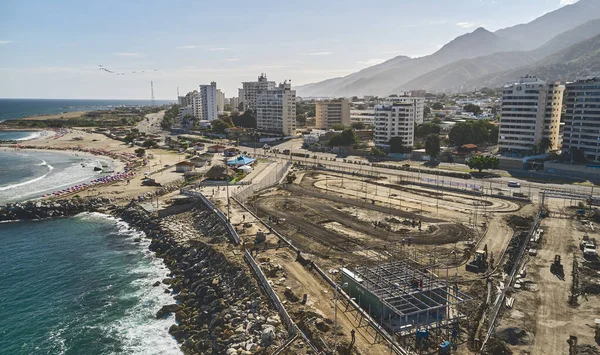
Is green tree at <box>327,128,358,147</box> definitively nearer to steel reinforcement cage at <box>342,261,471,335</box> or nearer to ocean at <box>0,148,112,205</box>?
ocean at <box>0,148,112,205</box>

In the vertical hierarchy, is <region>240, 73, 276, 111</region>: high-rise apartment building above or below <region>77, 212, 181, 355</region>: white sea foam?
above

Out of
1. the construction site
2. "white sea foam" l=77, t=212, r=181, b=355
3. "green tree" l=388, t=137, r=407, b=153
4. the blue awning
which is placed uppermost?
"green tree" l=388, t=137, r=407, b=153

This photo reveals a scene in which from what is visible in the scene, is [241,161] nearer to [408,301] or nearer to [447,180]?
[447,180]

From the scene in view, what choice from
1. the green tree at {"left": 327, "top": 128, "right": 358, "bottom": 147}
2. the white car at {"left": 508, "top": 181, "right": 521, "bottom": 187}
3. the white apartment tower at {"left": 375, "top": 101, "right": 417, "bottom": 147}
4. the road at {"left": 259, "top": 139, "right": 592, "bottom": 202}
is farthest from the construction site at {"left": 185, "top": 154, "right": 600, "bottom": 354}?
the green tree at {"left": 327, "top": 128, "right": 358, "bottom": 147}

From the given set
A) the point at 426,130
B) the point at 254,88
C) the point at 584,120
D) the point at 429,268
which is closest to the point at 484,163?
the point at 584,120

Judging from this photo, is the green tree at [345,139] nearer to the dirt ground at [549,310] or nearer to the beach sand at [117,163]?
the beach sand at [117,163]

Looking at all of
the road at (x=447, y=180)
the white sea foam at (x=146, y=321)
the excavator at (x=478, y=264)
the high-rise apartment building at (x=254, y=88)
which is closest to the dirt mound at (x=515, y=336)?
the excavator at (x=478, y=264)

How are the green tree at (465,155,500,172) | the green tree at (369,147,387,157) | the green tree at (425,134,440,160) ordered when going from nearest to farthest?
the green tree at (465,155,500,172)
the green tree at (425,134,440,160)
the green tree at (369,147,387,157)
